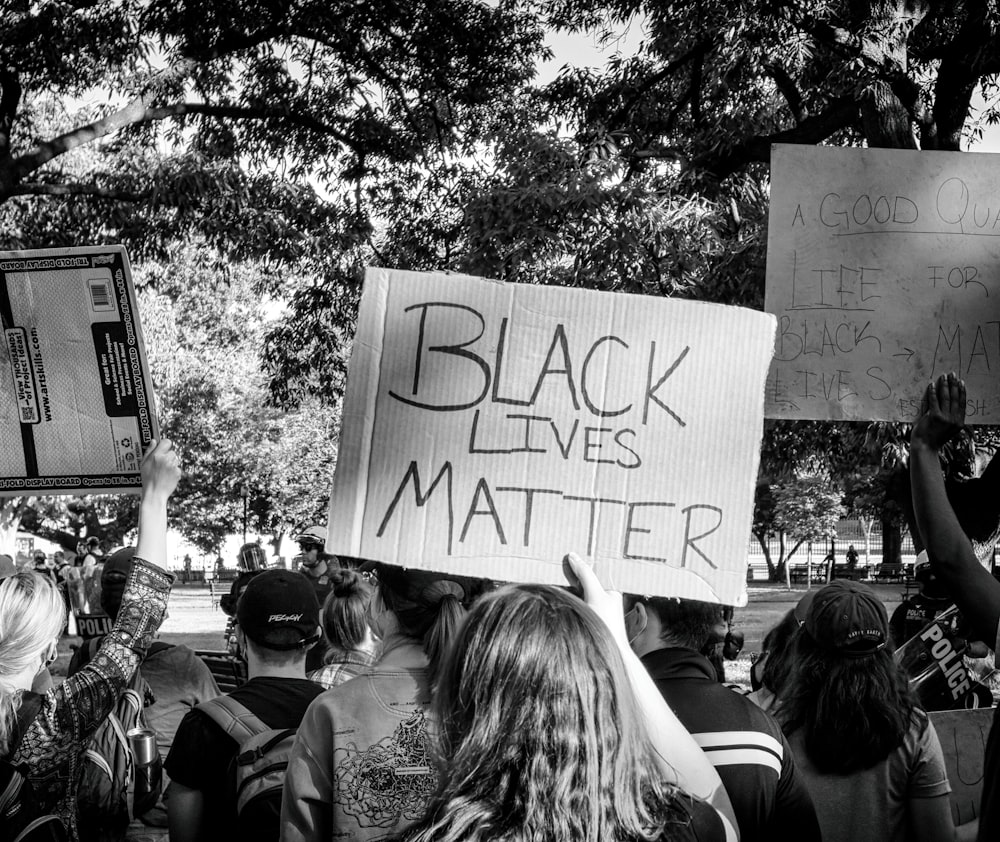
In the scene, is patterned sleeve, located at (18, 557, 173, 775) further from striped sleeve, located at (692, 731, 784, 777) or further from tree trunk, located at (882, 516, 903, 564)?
tree trunk, located at (882, 516, 903, 564)

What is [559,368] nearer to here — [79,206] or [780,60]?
[780,60]

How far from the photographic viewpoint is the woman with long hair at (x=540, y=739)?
1449 mm

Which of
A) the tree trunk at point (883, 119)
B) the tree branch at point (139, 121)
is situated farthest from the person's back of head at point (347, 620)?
the tree branch at point (139, 121)

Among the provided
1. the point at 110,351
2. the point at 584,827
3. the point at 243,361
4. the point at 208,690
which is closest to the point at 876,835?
the point at 584,827

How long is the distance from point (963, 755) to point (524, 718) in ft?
8.24

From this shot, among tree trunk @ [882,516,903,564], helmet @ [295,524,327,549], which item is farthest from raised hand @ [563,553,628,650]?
tree trunk @ [882,516,903,564]

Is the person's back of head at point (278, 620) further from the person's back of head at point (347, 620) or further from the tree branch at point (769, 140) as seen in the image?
the tree branch at point (769, 140)

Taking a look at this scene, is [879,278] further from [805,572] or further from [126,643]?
[805,572]

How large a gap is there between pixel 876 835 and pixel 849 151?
6.15 ft

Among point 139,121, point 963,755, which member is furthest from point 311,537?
point 963,755

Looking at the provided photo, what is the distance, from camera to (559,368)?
2229mm

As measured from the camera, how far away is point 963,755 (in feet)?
11.3

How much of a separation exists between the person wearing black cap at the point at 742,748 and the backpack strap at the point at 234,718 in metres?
0.99

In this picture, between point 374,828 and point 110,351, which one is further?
point 110,351
